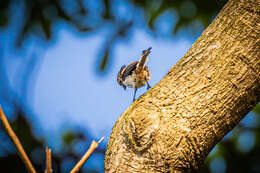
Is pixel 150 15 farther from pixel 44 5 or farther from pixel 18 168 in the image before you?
pixel 18 168

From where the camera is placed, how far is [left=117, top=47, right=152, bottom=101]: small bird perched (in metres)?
3.02

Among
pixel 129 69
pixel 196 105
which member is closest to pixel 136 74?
pixel 129 69

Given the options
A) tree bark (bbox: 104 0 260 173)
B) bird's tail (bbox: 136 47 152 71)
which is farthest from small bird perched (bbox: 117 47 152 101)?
tree bark (bbox: 104 0 260 173)

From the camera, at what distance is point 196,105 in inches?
76.9

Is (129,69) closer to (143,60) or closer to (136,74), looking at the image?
(136,74)

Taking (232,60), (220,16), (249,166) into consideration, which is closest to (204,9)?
(220,16)

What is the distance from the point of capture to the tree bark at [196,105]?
187cm

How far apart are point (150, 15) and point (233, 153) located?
7.98 feet

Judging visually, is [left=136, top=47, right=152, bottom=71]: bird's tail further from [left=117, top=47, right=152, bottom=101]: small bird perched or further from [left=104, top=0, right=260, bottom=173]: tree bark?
[left=104, top=0, right=260, bottom=173]: tree bark

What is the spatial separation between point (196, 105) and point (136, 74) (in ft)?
4.09

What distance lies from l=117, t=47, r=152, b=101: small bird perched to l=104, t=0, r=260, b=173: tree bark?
93cm

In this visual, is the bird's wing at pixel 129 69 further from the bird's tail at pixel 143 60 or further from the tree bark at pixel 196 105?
the tree bark at pixel 196 105

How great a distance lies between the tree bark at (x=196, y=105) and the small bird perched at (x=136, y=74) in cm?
93

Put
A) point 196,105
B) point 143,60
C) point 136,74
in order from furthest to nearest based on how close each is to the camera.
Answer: point 136,74, point 143,60, point 196,105
